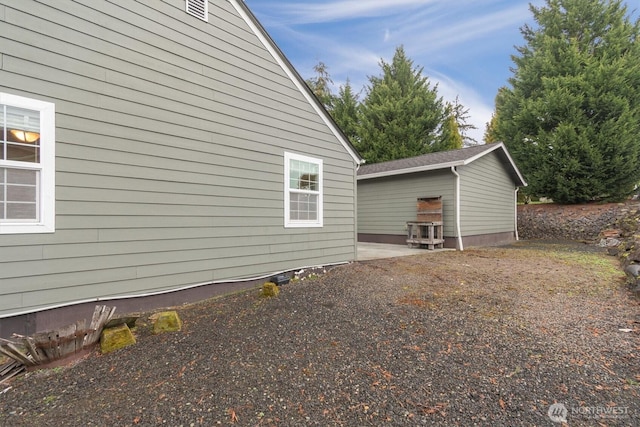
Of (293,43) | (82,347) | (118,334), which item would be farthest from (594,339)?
(293,43)

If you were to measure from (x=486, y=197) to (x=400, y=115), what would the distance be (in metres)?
11.4

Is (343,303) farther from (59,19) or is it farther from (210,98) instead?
(59,19)

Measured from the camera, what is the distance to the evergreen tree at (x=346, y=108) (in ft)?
76.9

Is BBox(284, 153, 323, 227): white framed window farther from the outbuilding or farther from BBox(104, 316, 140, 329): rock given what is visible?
the outbuilding

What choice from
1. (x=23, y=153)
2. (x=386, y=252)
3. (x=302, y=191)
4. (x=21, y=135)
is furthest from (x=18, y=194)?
(x=386, y=252)

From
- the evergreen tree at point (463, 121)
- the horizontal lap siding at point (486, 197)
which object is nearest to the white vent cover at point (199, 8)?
the horizontal lap siding at point (486, 197)

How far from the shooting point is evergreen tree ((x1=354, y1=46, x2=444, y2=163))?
21000 mm

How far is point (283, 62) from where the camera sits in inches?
216

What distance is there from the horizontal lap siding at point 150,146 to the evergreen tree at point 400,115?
1659cm

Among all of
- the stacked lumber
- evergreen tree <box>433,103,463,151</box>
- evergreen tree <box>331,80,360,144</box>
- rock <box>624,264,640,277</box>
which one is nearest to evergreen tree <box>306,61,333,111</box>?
evergreen tree <box>331,80,360,144</box>

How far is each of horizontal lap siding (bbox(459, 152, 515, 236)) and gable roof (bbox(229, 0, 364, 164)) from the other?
19.1 feet

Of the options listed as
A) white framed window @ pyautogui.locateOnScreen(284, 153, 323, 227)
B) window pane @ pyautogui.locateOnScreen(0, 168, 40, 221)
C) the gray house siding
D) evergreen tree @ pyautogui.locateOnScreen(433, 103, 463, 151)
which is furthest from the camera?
evergreen tree @ pyautogui.locateOnScreen(433, 103, 463, 151)

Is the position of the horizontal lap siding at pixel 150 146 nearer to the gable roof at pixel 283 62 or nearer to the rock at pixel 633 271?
the gable roof at pixel 283 62

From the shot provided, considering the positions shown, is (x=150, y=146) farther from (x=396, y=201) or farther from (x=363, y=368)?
(x=396, y=201)
